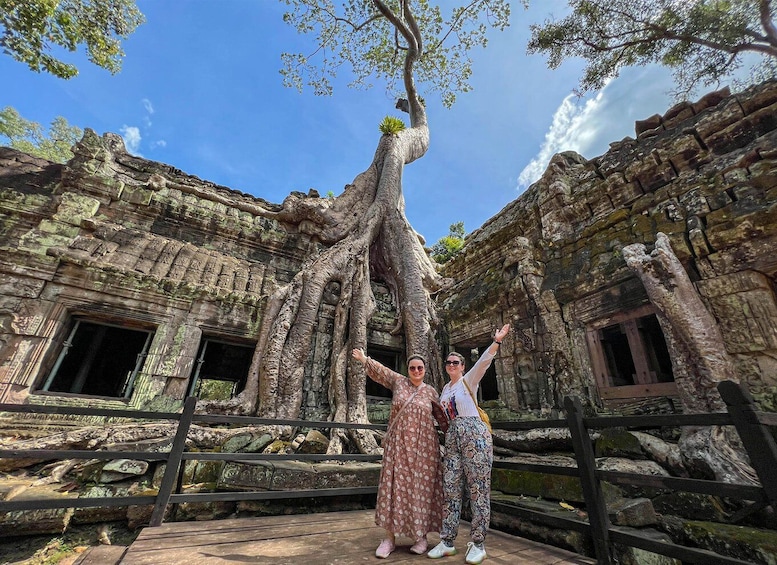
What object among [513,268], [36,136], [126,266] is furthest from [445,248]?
[36,136]

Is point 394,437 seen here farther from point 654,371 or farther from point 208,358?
point 208,358

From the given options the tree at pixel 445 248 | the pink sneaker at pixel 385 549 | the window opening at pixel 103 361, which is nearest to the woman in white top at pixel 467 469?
the pink sneaker at pixel 385 549

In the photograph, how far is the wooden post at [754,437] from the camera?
4.73 ft

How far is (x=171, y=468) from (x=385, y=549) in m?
1.72

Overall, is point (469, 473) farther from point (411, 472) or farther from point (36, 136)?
point (36, 136)

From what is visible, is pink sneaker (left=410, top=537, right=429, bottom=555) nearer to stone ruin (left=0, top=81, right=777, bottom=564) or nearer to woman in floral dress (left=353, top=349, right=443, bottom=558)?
woman in floral dress (left=353, top=349, right=443, bottom=558)

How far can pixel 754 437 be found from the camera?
151 centimetres

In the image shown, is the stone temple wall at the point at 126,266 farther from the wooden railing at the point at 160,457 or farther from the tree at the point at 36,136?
the tree at the point at 36,136

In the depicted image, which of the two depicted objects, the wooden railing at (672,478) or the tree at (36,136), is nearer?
the wooden railing at (672,478)

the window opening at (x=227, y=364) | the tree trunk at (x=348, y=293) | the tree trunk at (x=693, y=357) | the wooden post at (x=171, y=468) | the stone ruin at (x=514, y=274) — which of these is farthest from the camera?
the window opening at (x=227, y=364)

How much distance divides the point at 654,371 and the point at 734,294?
1277 millimetres

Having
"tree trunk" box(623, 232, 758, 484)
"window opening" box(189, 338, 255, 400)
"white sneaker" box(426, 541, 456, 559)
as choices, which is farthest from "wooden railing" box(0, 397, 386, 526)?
"window opening" box(189, 338, 255, 400)

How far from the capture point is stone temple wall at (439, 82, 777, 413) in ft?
11.3

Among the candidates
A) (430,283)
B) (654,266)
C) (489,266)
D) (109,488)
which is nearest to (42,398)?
(109,488)
